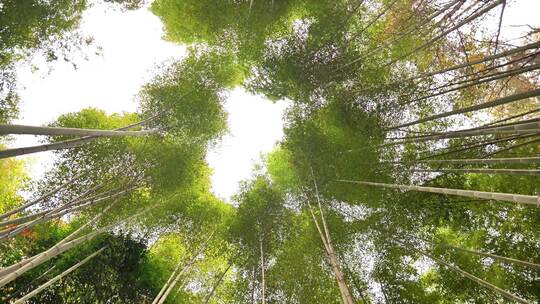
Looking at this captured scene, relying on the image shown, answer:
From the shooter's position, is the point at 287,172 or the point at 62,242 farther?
the point at 287,172

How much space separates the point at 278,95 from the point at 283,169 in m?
1.94

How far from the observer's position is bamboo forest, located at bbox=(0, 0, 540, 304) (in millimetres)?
6113

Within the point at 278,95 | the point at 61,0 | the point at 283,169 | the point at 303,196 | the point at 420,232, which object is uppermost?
the point at 278,95

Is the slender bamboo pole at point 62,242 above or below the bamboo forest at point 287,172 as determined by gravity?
below

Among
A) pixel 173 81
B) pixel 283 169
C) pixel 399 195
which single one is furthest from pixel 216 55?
pixel 399 195

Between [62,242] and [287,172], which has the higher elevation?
[287,172]

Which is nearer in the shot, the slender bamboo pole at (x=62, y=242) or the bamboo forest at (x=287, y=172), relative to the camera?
the slender bamboo pole at (x=62, y=242)

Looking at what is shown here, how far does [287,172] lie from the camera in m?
8.46

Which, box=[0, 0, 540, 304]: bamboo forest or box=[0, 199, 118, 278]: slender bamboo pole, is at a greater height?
box=[0, 0, 540, 304]: bamboo forest

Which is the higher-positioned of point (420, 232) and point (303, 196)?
point (303, 196)

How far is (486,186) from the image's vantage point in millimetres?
6250

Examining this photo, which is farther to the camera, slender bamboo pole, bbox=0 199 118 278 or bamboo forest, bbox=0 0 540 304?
bamboo forest, bbox=0 0 540 304

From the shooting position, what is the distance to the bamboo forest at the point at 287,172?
6113mm

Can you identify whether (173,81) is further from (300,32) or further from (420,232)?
(420,232)
